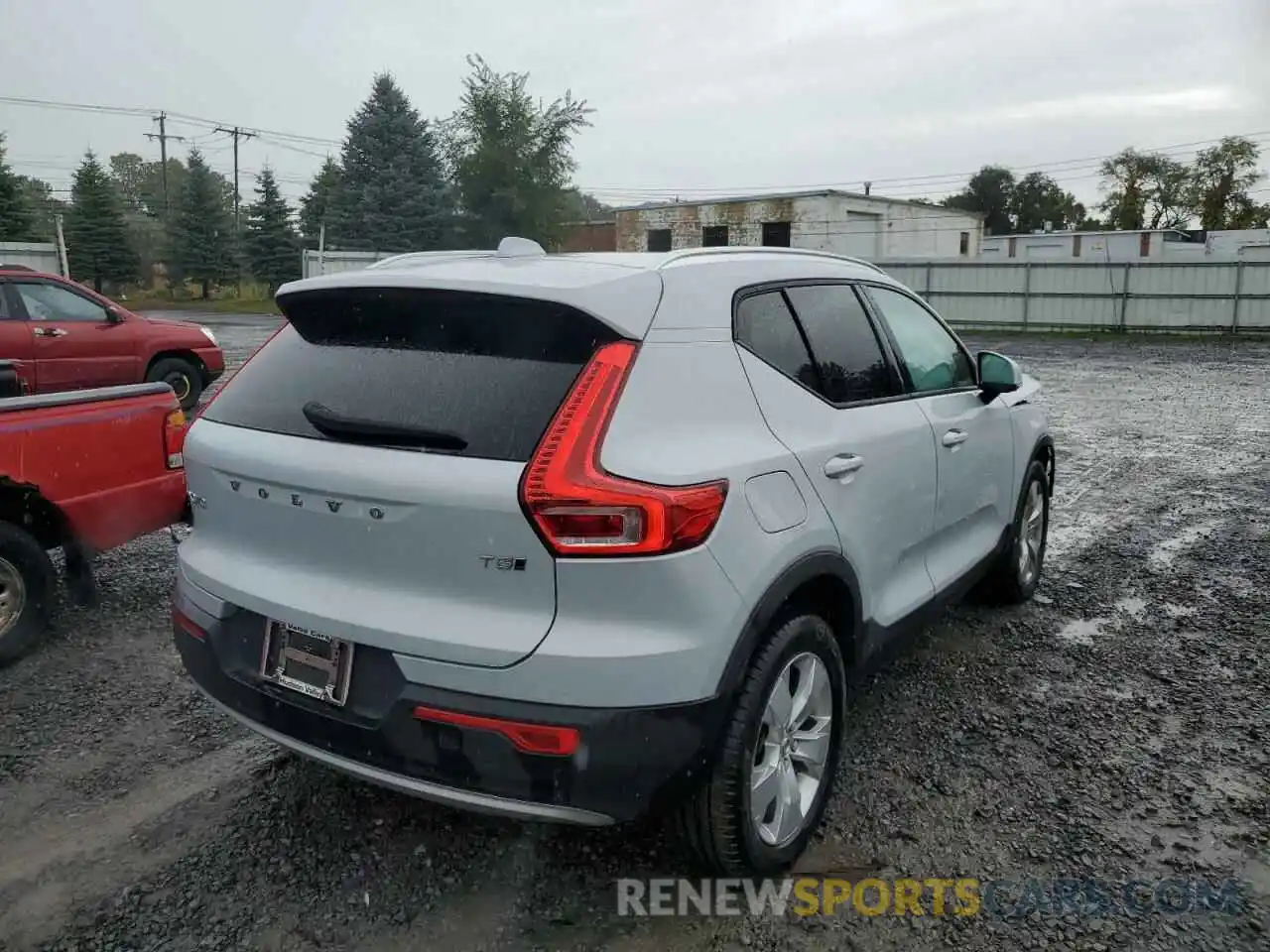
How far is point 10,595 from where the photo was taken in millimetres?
4434

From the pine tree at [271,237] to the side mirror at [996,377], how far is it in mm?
44989

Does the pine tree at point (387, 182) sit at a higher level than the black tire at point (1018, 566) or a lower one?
higher

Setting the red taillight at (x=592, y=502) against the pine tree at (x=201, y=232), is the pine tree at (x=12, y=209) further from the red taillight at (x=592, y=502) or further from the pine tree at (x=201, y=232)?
the red taillight at (x=592, y=502)

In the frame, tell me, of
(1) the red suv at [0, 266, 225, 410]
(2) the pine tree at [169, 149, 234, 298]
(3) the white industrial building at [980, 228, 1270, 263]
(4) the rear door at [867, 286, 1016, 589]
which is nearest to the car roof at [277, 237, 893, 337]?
(4) the rear door at [867, 286, 1016, 589]

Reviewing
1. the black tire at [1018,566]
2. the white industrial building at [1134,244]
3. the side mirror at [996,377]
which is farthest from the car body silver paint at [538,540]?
the white industrial building at [1134,244]

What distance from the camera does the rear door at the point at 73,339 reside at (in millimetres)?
10820

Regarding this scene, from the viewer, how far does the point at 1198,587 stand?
550cm

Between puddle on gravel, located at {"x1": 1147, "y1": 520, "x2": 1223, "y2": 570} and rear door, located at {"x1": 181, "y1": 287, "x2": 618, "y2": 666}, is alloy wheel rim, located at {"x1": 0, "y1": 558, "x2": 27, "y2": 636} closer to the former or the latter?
rear door, located at {"x1": 181, "y1": 287, "x2": 618, "y2": 666}

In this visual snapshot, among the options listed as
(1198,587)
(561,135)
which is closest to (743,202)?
(561,135)

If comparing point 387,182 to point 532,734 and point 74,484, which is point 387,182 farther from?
point 532,734

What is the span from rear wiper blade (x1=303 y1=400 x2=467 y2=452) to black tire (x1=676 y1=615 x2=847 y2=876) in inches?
37.6

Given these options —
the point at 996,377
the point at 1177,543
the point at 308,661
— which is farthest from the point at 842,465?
the point at 1177,543

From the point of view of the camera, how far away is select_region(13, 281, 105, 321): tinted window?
10.8 metres

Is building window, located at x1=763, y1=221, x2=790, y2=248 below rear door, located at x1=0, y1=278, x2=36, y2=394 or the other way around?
the other way around
